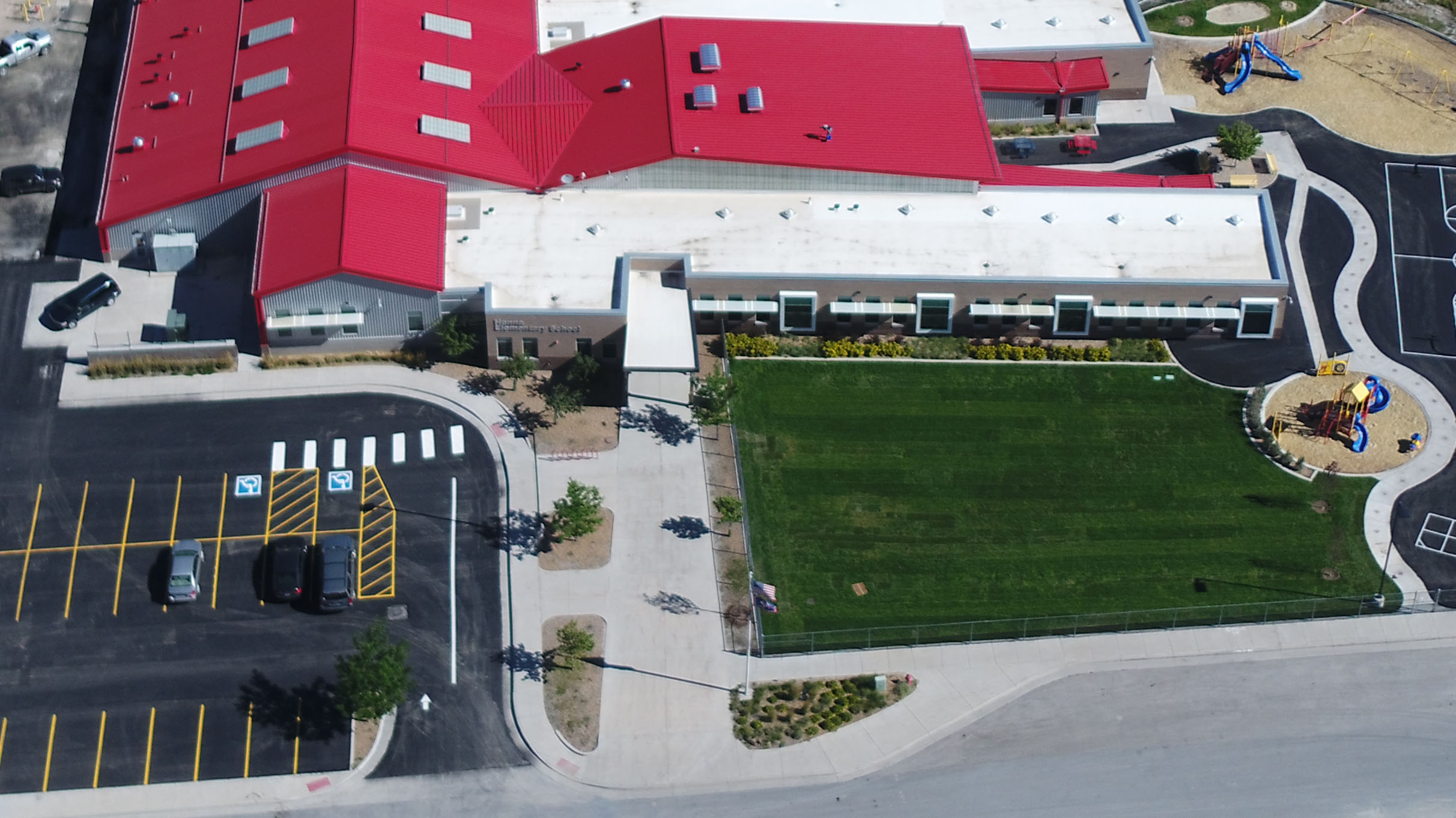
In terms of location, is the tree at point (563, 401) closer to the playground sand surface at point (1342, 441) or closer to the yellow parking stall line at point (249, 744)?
the yellow parking stall line at point (249, 744)

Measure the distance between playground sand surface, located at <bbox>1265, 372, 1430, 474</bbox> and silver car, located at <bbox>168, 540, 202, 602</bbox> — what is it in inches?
2437

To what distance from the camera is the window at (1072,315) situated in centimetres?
10575

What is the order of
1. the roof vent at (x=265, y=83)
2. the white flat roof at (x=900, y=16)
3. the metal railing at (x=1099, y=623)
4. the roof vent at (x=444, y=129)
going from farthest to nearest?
the white flat roof at (x=900, y=16) → the roof vent at (x=265, y=83) → the roof vent at (x=444, y=129) → the metal railing at (x=1099, y=623)

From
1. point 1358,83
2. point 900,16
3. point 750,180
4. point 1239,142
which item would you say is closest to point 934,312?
point 750,180

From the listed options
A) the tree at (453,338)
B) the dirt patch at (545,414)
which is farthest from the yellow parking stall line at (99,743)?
Answer: the tree at (453,338)

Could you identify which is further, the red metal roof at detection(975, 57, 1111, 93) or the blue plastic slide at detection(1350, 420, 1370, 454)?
the red metal roof at detection(975, 57, 1111, 93)

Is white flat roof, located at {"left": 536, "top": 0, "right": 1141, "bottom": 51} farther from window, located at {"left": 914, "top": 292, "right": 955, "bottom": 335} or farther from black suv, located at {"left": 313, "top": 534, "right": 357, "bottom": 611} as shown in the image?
black suv, located at {"left": 313, "top": 534, "right": 357, "bottom": 611}

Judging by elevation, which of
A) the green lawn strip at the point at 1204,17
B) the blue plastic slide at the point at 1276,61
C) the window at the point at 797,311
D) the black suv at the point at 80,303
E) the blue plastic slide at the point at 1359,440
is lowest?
the blue plastic slide at the point at 1359,440

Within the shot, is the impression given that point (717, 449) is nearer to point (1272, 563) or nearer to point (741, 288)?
point (741, 288)

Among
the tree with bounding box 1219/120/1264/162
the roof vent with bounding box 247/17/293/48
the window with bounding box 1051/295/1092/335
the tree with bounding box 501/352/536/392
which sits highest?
the roof vent with bounding box 247/17/293/48

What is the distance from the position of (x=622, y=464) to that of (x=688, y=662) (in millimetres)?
13579

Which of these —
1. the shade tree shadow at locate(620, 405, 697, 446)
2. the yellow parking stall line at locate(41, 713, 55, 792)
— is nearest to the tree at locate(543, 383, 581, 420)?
the shade tree shadow at locate(620, 405, 697, 446)

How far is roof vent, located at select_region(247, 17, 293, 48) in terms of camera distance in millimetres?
113625

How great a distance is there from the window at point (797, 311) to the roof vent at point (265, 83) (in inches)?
1368
